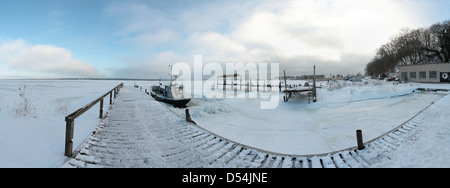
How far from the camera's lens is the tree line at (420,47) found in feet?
118

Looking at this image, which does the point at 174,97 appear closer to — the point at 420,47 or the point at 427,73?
the point at 427,73

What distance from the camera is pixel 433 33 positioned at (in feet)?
135


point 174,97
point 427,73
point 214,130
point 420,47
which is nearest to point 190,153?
point 214,130

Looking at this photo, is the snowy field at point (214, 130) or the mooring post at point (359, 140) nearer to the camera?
the snowy field at point (214, 130)

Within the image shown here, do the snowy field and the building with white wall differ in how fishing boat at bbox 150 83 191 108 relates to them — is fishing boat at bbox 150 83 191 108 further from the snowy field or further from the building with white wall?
the building with white wall

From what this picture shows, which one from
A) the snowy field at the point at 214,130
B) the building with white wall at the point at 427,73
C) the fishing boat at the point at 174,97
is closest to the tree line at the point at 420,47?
the building with white wall at the point at 427,73

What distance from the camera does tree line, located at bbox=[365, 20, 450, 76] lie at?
3600 centimetres

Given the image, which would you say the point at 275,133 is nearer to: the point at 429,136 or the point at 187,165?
the point at 429,136

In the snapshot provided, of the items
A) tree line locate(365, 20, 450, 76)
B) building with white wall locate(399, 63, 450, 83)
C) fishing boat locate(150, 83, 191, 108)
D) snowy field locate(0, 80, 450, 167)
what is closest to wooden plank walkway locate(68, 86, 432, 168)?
snowy field locate(0, 80, 450, 167)

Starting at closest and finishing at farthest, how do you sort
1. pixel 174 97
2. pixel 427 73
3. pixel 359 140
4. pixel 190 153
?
pixel 190 153
pixel 359 140
pixel 174 97
pixel 427 73

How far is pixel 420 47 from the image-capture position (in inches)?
1671

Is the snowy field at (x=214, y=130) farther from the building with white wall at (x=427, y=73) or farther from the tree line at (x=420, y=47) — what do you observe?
the tree line at (x=420, y=47)

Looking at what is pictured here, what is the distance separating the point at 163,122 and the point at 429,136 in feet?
29.4
